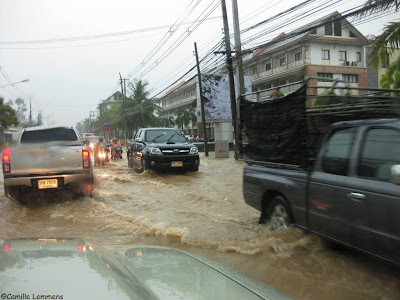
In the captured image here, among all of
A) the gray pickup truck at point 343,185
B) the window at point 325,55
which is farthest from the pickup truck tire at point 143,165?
the window at point 325,55

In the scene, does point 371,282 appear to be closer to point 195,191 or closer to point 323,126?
point 323,126

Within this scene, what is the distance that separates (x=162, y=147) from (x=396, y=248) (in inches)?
360

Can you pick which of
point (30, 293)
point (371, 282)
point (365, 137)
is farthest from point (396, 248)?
point (30, 293)

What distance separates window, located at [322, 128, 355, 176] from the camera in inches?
139

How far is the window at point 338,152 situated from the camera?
3.52 meters

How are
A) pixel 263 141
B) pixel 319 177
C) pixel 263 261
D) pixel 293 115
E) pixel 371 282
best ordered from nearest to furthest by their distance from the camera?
1. pixel 371 282
2. pixel 319 177
3. pixel 263 261
4. pixel 293 115
5. pixel 263 141

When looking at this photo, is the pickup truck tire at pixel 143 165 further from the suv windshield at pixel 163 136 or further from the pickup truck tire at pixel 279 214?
the pickup truck tire at pixel 279 214

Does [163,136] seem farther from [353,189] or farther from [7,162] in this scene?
[353,189]

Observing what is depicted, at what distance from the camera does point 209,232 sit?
5.36 m

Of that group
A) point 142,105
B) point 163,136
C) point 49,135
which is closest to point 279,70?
point 142,105

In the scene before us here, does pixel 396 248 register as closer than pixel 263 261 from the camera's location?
Yes

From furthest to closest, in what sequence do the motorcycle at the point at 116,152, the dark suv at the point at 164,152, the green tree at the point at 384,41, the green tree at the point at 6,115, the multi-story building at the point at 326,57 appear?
the green tree at the point at 6,115, the multi-story building at the point at 326,57, the motorcycle at the point at 116,152, the dark suv at the point at 164,152, the green tree at the point at 384,41

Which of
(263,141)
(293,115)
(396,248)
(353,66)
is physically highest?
(353,66)

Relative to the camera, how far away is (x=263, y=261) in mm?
4074
